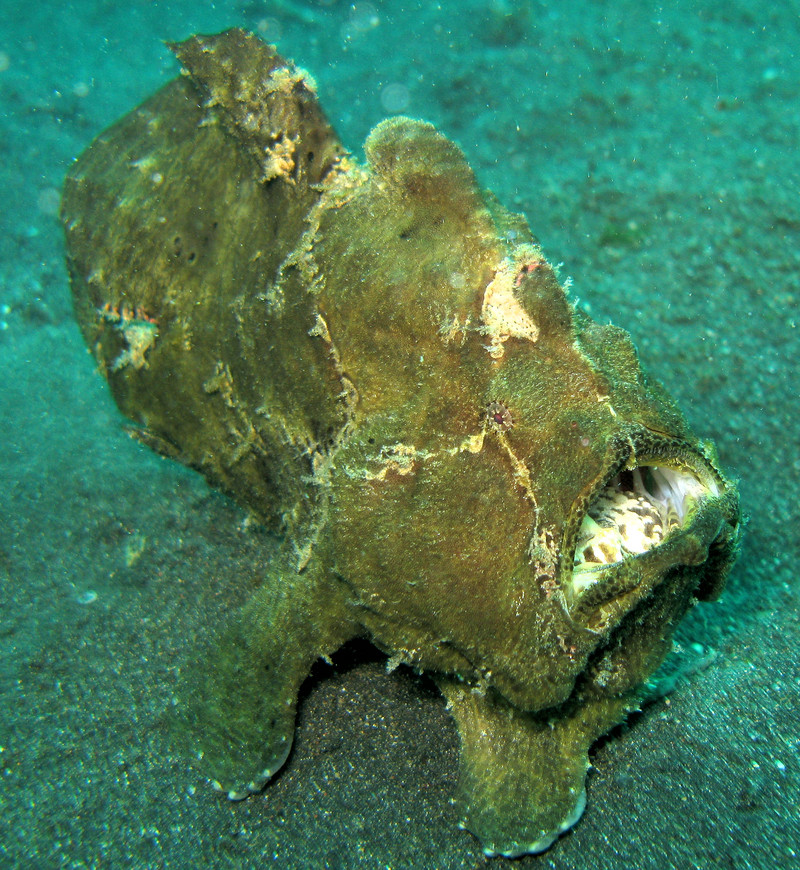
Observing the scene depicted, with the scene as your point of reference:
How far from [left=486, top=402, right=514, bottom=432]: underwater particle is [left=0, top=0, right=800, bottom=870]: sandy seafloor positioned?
1827 mm

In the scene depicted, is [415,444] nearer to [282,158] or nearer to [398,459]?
[398,459]

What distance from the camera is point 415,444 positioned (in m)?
2.70

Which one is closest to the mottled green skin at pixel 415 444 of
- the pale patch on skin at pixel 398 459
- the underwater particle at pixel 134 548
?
the pale patch on skin at pixel 398 459

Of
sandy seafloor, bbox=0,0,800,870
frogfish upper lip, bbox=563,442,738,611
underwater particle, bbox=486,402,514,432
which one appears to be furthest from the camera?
sandy seafloor, bbox=0,0,800,870

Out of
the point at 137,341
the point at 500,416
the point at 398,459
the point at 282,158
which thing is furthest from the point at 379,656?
the point at 282,158

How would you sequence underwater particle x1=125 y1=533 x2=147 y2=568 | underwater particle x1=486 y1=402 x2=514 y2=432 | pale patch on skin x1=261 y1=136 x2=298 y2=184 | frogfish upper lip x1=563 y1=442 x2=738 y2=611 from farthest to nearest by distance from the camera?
underwater particle x1=125 y1=533 x2=147 y2=568 → pale patch on skin x1=261 y1=136 x2=298 y2=184 → underwater particle x1=486 y1=402 x2=514 y2=432 → frogfish upper lip x1=563 y1=442 x2=738 y2=611

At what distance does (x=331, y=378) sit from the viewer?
3168 millimetres

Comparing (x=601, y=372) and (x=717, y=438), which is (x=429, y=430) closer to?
(x=601, y=372)

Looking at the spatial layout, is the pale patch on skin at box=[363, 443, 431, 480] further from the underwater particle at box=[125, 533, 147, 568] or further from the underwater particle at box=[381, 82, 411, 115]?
the underwater particle at box=[381, 82, 411, 115]

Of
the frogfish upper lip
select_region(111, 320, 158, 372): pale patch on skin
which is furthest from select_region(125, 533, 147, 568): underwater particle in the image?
the frogfish upper lip

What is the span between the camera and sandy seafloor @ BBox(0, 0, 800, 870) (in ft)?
9.38

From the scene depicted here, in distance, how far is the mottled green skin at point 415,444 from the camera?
2.41 m

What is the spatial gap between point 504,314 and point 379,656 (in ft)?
7.57

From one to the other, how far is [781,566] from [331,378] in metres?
3.46
